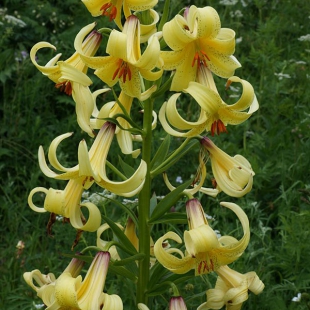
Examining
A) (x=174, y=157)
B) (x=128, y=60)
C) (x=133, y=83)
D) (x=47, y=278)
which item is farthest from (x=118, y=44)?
(x=47, y=278)

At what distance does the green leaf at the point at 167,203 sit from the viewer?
2.21 metres

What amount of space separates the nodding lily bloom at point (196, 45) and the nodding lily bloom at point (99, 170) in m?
0.24

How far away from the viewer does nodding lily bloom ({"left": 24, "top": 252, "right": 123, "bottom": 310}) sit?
1956 millimetres

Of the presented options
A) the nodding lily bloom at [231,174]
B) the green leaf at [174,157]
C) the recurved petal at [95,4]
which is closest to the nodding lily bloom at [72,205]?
the green leaf at [174,157]

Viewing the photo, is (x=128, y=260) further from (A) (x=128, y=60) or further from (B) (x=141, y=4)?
(B) (x=141, y=4)

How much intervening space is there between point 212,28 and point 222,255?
2.06 feet

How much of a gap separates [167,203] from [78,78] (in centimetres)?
49

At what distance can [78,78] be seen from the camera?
202 centimetres

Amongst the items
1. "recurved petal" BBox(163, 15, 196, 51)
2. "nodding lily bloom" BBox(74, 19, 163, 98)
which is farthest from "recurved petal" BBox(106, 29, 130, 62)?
"recurved petal" BBox(163, 15, 196, 51)

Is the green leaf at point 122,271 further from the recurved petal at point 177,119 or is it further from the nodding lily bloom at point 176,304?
the recurved petal at point 177,119

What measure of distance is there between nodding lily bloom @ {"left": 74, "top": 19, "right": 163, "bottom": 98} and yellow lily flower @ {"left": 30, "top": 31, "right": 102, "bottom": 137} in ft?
0.17

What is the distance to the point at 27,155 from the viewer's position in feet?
12.5

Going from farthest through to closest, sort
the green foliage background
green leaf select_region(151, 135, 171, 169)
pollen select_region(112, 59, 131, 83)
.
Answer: the green foliage background
green leaf select_region(151, 135, 171, 169)
pollen select_region(112, 59, 131, 83)

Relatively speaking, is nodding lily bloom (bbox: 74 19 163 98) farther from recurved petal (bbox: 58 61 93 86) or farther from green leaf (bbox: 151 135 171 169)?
green leaf (bbox: 151 135 171 169)
